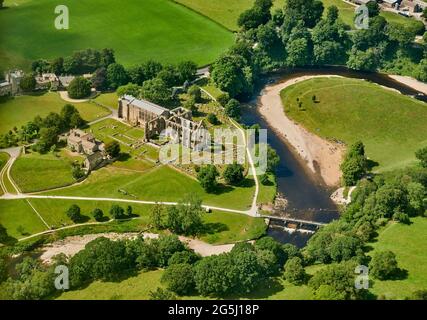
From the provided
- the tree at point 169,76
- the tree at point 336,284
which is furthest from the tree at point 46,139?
the tree at point 336,284

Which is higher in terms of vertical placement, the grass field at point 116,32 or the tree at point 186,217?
the grass field at point 116,32

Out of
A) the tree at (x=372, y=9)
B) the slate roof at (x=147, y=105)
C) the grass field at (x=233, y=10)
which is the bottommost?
the slate roof at (x=147, y=105)

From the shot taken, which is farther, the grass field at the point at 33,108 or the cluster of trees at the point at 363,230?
the grass field at the point at 33,108

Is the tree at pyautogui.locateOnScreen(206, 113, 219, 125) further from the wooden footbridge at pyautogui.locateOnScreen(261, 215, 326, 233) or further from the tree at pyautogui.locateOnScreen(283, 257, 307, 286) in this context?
the tree at pyautogui.locateOnScreen(283, 257, 307, 286)

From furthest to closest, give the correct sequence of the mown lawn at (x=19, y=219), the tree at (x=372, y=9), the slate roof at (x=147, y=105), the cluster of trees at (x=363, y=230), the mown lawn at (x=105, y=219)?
the tree at (x=372, y=9) < the slate roof at (x=147, y=105) < the mown lawn at (x=105, y=219) < the mown lawn at (x=19, y=219) < the cluster of trees at (x=363, y=230)

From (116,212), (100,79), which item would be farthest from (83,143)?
(100,79)

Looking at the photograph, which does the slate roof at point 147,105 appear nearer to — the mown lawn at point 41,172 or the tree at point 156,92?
the tree at point 156,92
